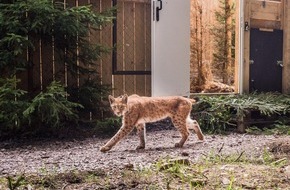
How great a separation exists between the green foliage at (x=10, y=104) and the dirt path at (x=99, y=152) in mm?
248

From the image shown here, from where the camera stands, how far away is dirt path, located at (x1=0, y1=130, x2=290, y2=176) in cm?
258

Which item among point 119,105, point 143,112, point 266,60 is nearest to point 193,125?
point 143,112

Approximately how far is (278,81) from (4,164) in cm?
426

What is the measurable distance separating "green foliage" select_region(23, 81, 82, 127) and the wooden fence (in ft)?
2.29

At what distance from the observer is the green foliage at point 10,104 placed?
3279 millimetres

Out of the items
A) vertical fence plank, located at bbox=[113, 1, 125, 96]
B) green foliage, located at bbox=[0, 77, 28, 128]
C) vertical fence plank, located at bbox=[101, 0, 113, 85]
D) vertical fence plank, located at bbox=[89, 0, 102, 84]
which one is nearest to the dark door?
vertical fence plank, located at bbox=[113, 1, 125, 96]

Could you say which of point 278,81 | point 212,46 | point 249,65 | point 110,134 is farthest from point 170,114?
point 212,46

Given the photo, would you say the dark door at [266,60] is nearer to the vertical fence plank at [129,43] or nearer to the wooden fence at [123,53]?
the wooden fence at [123,53]

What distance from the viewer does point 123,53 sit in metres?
4.62

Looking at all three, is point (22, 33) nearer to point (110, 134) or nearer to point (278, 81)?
point (110, 134)

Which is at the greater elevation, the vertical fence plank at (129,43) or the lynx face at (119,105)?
the vertical fence plank at (129,43)

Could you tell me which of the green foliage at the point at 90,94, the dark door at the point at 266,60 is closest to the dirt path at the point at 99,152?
the green foliage at the point at 90,94

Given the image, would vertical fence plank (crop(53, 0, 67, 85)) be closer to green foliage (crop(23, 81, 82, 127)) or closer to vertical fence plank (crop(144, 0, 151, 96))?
green foliage (crop(23, 81, 82, 127))

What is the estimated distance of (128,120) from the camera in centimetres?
307
